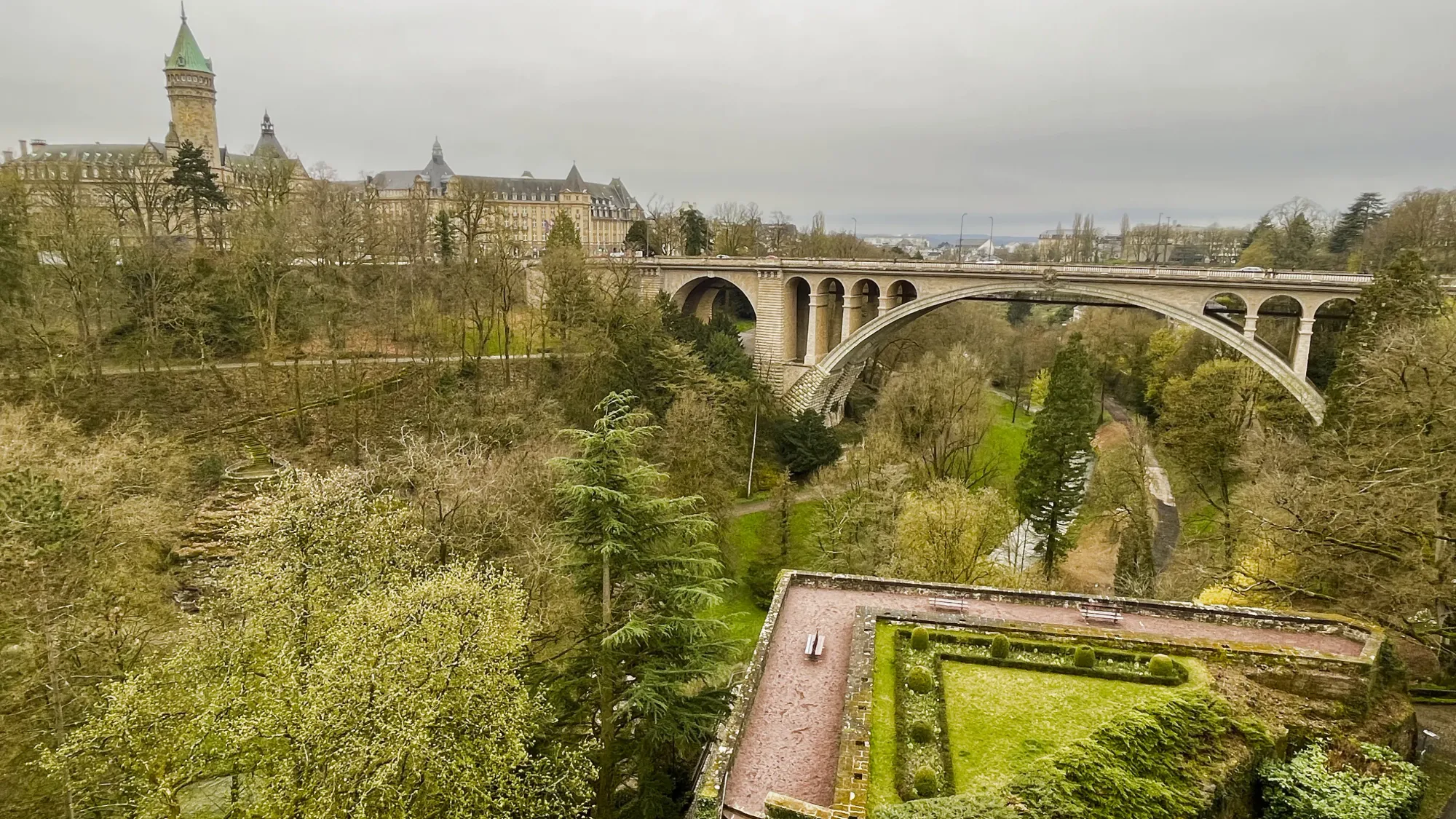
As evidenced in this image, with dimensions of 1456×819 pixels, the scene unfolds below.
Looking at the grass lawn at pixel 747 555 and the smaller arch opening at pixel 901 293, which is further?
the smaller arch opening at pixel 901 293

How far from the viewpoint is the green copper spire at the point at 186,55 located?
69312 millimetres

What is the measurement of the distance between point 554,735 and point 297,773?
14.1 ft

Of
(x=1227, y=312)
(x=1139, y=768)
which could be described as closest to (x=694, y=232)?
(x=1227, y=312)

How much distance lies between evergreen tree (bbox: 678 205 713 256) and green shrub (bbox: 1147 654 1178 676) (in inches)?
1856

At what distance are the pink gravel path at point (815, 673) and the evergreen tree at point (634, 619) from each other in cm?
117

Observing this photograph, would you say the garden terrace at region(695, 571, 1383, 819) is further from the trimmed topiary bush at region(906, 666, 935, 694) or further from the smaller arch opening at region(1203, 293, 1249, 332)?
the smaller arch opening at region(1203, 293, 1249, 332)

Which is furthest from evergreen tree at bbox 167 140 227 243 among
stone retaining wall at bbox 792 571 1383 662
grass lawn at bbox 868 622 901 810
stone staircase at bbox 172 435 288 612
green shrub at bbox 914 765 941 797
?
green shrub at bbox 914 765 941 797

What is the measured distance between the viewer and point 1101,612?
1551cm

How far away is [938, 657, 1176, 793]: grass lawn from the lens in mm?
11023

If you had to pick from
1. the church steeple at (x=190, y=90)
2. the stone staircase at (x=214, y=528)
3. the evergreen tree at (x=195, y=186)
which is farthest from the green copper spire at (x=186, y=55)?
the stone staircase at (x=214, y=528)

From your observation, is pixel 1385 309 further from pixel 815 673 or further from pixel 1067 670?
pixel 815 673

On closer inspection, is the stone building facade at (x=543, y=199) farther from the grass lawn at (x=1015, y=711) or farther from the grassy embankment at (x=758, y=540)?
the grass lawn at (x=1015, y=711)

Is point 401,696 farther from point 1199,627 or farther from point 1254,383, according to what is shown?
point 1254,383

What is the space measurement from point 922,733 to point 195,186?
41673 mm
